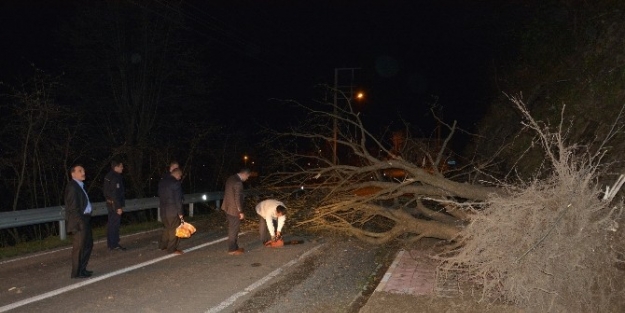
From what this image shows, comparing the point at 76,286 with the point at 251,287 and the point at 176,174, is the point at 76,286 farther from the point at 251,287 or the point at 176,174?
the point at 176,174

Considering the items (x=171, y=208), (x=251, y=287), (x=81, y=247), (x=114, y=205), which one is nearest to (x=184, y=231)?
(x=171, y=208)

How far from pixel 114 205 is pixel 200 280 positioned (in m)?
3.87

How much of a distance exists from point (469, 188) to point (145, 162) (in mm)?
14097

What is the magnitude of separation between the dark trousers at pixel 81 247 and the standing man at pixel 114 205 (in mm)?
2564

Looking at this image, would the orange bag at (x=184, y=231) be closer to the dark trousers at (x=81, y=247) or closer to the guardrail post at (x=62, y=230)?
the dark trousers at (x=81, y=247)

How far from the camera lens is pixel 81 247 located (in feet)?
24.0

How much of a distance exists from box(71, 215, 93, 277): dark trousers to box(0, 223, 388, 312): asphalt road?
8.3 inches

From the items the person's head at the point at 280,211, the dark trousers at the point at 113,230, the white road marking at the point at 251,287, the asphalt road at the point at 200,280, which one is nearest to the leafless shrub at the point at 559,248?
the asphalt road at the point at 200,280

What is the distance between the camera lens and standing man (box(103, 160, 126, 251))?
33.0 feet

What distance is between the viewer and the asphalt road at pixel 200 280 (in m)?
6.11

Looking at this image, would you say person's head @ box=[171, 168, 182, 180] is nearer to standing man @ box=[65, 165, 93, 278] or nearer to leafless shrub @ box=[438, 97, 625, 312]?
standing man @ box=[65, 165, 93, 278]

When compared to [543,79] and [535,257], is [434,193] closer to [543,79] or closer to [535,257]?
[535,257]

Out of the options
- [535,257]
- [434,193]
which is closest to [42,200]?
Result: [434,193]

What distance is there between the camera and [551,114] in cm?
1506
